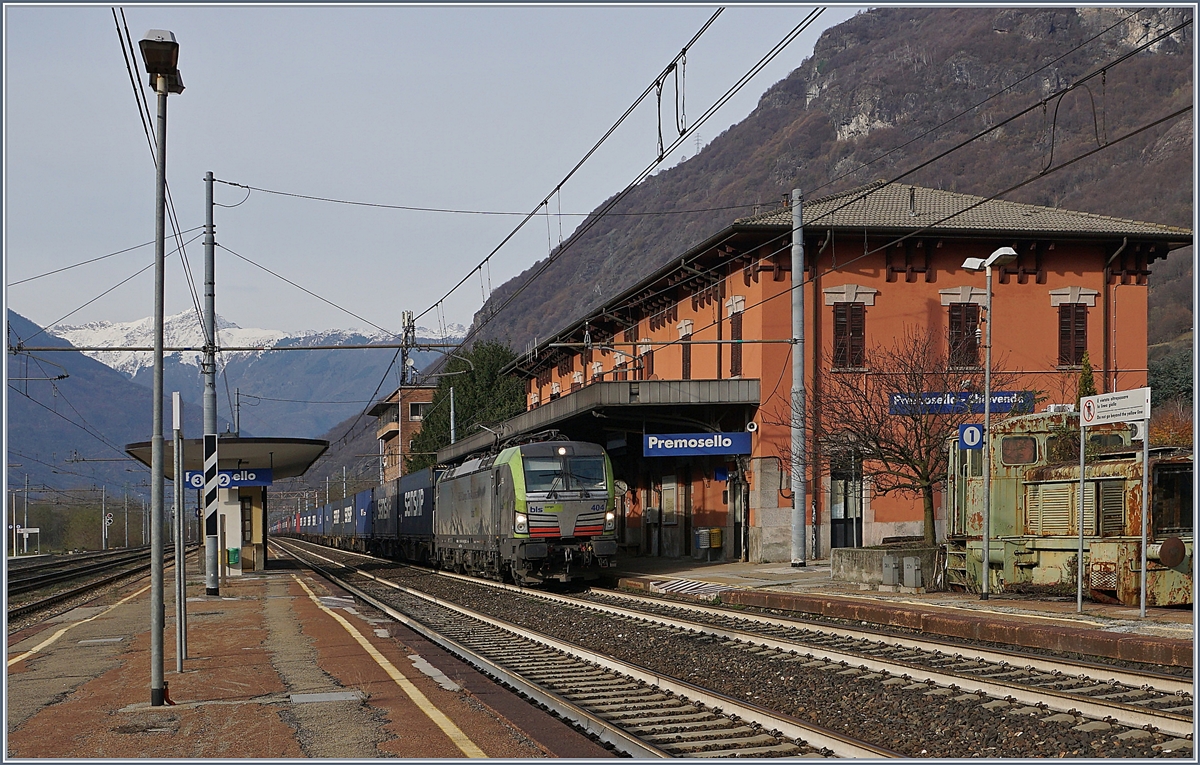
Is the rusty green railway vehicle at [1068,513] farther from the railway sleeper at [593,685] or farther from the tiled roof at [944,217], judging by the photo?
the tiled roof at [944,217]

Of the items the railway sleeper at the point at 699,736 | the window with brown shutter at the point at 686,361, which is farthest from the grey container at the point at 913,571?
the window with brown shutter at the point at 686,361

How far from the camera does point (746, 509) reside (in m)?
33.3

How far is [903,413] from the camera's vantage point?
1030 inches

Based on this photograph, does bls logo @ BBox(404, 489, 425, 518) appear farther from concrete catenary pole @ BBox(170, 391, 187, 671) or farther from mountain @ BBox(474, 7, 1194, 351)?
mountain @ BBox(474, 7, 1194, 351)

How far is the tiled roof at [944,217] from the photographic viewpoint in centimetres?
3356

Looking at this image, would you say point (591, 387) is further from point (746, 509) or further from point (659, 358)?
point (659, 358)

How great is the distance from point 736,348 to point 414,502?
48.4 feet

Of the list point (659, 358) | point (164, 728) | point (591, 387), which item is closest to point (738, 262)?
point (591, 387)

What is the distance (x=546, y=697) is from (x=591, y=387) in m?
22.7

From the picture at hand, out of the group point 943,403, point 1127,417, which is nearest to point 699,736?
point 1127,417

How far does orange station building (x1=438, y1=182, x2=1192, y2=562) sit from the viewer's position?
32.8 metres

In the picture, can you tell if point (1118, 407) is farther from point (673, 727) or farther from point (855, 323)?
point (855, 323)

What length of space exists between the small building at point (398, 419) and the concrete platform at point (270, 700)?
75822mm

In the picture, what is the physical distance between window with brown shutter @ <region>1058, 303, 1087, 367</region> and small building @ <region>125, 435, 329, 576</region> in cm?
2188
